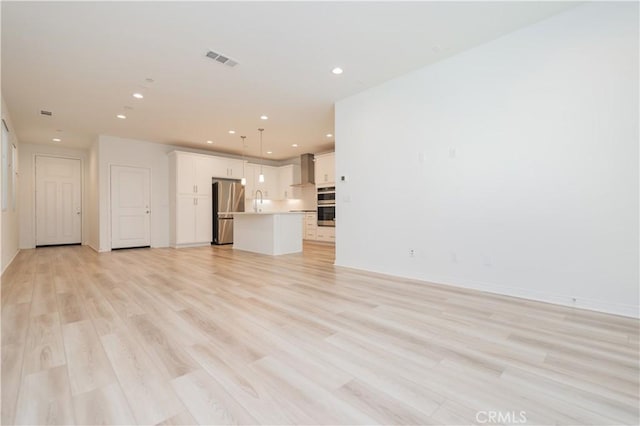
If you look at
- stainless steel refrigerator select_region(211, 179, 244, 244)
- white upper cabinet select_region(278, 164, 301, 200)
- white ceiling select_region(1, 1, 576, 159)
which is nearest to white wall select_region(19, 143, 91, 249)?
white ceiling select_region(1, 1, 576, 159)

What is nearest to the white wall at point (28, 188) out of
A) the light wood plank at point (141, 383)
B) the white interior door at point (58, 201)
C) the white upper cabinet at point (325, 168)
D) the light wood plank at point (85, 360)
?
the white interior door at point (58, 201)

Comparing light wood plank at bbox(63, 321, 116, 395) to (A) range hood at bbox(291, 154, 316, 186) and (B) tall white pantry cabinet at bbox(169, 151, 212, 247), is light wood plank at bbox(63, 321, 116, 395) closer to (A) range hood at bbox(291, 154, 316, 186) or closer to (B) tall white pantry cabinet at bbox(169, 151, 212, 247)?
(B) tall white pantry cabinet at bbox(169, 151, 212, 247)

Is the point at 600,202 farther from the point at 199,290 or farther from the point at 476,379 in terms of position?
the point at 199,290

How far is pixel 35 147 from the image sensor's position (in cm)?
743

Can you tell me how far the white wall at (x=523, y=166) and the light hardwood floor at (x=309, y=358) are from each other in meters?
0.40

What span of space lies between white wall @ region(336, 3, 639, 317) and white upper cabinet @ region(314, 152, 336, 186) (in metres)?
3.56

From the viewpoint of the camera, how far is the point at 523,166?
293 centimetres

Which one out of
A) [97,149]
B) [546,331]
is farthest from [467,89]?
[97,149]

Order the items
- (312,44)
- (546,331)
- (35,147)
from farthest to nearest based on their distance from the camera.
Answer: (35,147)
(312,44)
(546,331)

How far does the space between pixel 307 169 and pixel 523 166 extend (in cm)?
634

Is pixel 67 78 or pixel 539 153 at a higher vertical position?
pixel 67 78

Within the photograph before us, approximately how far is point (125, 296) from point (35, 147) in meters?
7.35

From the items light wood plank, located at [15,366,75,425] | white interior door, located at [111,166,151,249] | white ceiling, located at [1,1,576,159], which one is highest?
white ceiling, located at [1,1,576,159]

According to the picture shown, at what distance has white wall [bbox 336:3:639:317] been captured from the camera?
2.48m
